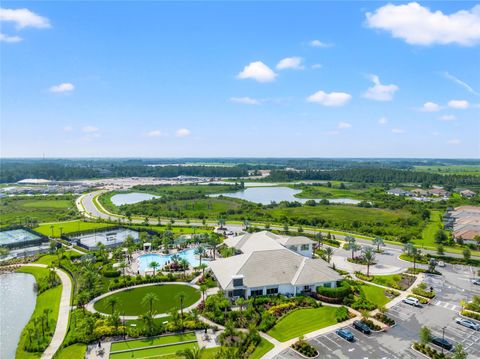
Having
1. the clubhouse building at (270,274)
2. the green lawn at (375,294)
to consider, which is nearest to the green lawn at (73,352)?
the clubhouse building at (270,274)

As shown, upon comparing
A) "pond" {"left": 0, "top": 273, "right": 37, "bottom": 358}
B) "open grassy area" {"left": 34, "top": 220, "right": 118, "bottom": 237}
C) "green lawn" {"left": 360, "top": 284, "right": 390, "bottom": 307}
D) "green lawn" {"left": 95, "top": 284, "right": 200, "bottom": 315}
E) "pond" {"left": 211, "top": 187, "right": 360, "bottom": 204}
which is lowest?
"pond" {"left": 0, "top": 273, "right": 37, "bottom": 358}

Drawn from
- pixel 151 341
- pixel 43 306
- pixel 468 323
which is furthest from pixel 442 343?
pixel 43 306

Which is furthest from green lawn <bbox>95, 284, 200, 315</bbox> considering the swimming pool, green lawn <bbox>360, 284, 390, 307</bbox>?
green lawn <bbox>360, 284, 390, 307</bbox>

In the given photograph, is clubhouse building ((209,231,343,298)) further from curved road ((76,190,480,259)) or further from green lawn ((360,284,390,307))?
curved road ((76,190,480,259))

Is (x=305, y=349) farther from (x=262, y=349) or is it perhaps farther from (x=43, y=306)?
(x=43, y=306)

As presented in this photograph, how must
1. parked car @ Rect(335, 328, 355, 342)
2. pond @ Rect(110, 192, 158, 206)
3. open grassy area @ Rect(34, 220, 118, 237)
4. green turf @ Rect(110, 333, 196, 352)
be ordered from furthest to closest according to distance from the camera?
pond @ Rect(110, 192, 158, 206) → open grassy area @ Rect(34, 220, 118, 237) → parked car @ Rect(335, 328, 355, 342) → green turf @ Rect(110, 333, 196, 352)

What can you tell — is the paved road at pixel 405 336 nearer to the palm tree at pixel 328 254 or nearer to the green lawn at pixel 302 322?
the green lawn at pixel 302 322
